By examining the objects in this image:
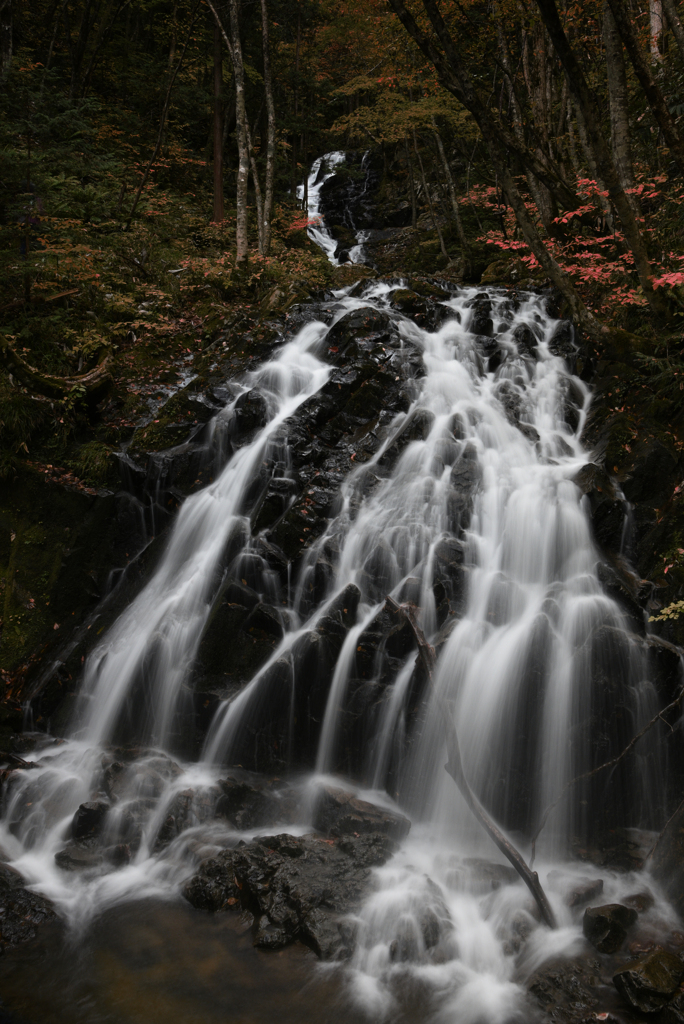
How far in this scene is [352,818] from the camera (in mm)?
5387

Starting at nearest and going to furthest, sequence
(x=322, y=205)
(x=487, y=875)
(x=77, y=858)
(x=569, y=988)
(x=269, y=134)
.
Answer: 1. (x=569, y=988)
2. (x=487, y=875)
3. (x=77, y=858)
4. (x=269, y=134)
5. (x=322, y=205)

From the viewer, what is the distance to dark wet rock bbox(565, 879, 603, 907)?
4633mm

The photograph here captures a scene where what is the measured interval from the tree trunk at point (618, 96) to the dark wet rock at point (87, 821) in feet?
36.2

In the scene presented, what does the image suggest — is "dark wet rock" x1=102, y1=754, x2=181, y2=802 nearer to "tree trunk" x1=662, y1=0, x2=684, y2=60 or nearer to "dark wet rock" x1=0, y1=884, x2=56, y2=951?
"dark wet rock" x1=0, y1=884, x2=56, y2=951

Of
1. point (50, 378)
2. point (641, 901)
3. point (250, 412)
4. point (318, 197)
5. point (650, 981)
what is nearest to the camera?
point (650, 981)

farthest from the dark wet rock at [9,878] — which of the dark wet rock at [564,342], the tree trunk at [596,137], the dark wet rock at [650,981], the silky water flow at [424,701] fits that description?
the dark wet rock at [564,342]

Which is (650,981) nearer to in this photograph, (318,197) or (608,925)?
(608,925)

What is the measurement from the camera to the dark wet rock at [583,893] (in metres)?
4.63

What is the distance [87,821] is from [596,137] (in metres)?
9.72

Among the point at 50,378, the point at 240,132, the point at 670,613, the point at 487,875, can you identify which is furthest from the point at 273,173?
the point at 487,875

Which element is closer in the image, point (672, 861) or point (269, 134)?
point (672, 861)

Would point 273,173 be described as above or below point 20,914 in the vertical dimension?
above

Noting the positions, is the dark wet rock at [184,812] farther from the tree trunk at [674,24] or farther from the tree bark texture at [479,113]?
the tree trunk at [674,24]

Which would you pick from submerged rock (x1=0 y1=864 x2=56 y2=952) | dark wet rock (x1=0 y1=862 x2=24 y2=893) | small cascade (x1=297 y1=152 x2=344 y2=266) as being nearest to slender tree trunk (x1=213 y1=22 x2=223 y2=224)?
small cascade (x1=297 y1=152 x2=344 y2=266)
